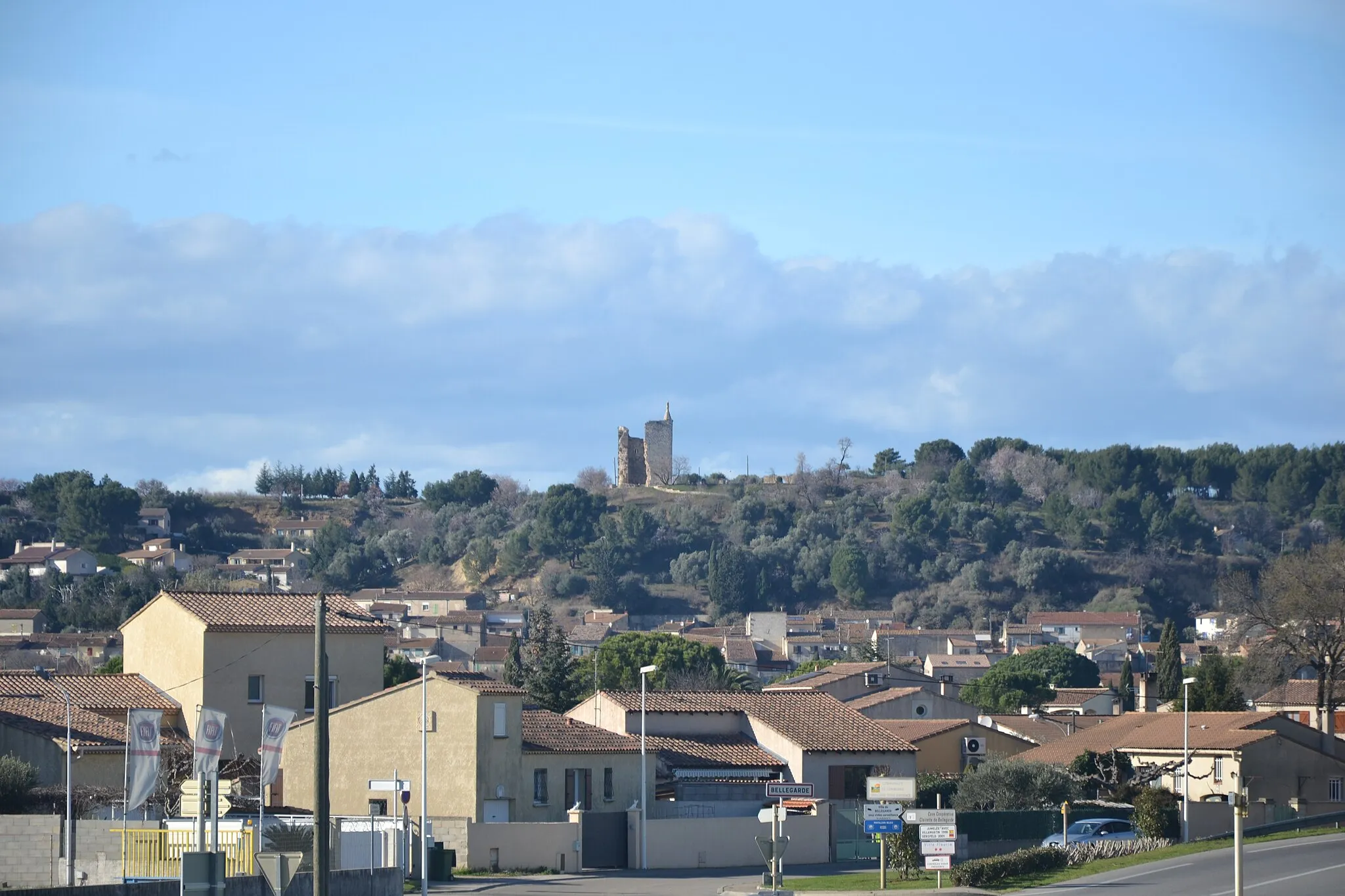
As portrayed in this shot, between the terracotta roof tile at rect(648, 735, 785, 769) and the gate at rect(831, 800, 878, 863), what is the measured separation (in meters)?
4.86

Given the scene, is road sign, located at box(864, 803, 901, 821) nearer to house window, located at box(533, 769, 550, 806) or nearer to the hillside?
house window, located at box(533, 769, 550, 806)

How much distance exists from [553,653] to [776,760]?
2787 cm

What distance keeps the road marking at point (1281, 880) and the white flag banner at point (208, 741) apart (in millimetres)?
18411

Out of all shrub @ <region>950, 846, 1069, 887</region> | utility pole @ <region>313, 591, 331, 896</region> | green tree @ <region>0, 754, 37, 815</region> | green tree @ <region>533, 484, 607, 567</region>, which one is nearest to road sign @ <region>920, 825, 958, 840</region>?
shrub @ <region>950, 846, 1069, 887</region>

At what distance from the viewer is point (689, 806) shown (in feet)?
156

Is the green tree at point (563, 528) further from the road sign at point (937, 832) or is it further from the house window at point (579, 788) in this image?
the road sign at point (937, 832)

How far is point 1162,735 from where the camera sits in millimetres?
61656

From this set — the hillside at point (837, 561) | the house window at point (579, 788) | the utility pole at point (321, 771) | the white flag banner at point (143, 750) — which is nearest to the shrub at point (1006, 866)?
the house window at point (579, 788)

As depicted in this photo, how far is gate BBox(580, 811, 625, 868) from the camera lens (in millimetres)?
43312

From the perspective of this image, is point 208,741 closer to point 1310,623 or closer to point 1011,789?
point 1011,789

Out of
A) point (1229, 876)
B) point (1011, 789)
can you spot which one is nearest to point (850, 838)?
point (1011, 789)

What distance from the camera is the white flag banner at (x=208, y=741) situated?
84.9 ft

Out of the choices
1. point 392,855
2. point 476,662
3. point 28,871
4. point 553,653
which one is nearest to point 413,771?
point 392,855

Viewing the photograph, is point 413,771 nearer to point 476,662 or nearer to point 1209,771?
point 1209,771
